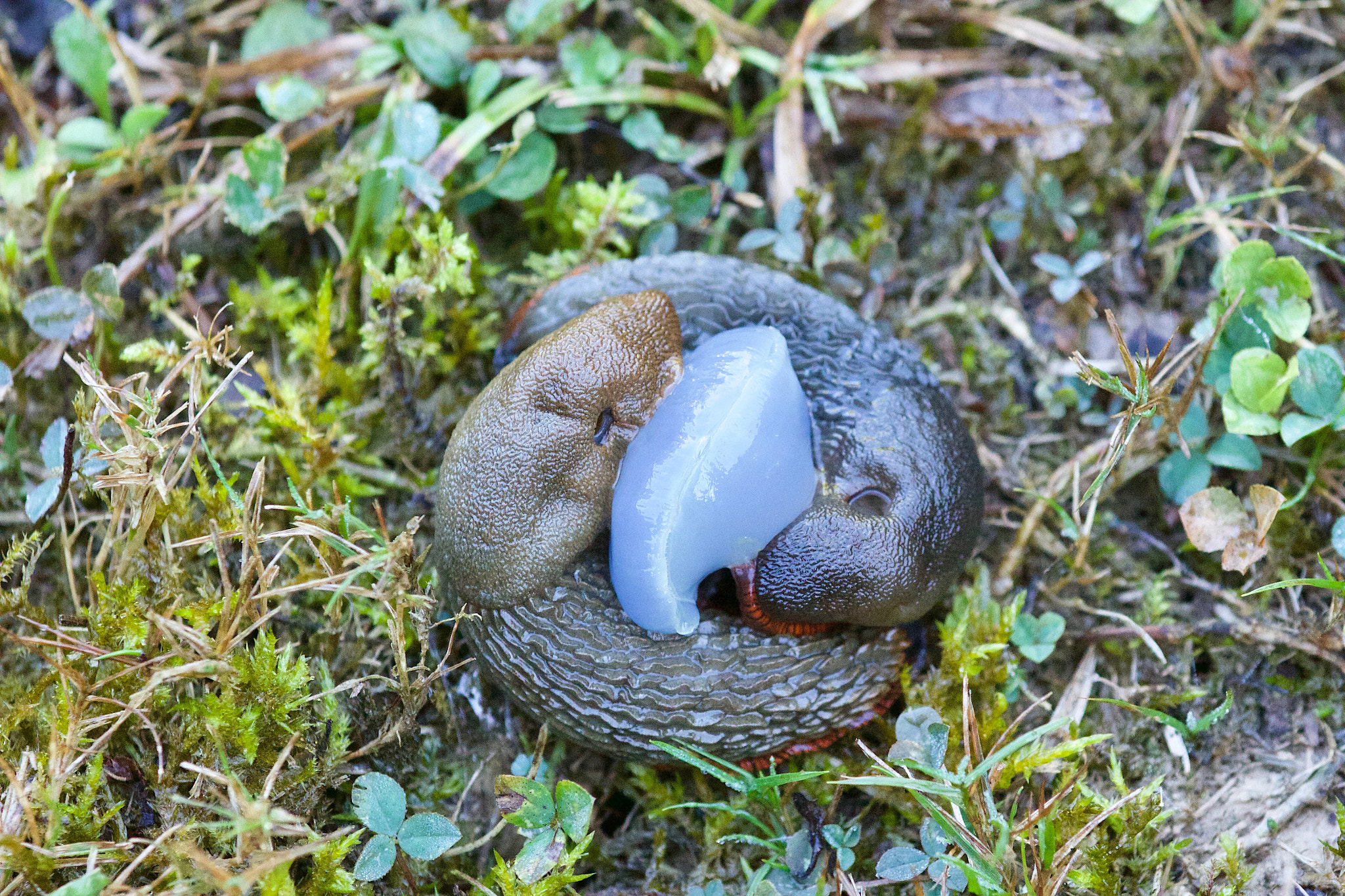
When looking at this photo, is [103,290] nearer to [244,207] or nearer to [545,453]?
[244,207]

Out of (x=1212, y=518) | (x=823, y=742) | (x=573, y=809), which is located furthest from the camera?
(x=1212, y=518)

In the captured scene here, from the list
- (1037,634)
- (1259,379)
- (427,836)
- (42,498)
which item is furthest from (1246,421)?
(42,498)

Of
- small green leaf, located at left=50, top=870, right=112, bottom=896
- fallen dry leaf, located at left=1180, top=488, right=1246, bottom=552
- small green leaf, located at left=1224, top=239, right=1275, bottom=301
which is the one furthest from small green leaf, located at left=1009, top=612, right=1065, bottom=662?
small green leaf, located at left=50, top=870, right=112, bottom=896

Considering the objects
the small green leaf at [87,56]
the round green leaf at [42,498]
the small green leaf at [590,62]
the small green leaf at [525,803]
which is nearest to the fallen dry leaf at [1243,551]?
the small green leaf at [525,803]

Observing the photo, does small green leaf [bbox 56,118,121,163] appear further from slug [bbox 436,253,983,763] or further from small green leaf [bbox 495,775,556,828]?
small green leaf [bbox 495,775,556,828]

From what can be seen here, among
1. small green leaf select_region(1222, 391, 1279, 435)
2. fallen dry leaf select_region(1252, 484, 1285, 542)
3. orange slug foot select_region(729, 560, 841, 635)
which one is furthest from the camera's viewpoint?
small green leaf select_region(1222, 391, 1279, 435)

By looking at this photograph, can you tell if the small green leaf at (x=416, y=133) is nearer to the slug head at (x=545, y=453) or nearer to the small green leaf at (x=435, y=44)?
the small green leaf at (x=435, y=44)

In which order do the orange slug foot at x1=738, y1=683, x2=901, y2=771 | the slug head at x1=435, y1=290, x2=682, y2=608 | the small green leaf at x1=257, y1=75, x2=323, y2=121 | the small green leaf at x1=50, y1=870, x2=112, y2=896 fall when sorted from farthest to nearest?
1. the small green leaf at x1=257, y1=75, x2=323, y2=121
2. the orange slug foot at x1=738, y1=683, x2=901, y2=771
3. the slug head at x1=435, y1=290, x2=682, y2=608
4. the small green leaf at x1=50, y1=870, x2=112, y2=896
